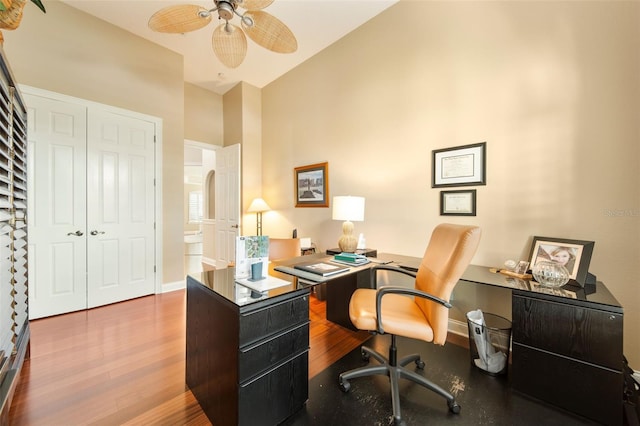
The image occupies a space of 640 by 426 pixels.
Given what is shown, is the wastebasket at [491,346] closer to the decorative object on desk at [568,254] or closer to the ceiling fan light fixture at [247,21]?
the decorative object on desk at [568,254]

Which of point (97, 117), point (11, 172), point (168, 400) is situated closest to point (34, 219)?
point (97, 117)

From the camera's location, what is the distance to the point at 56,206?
2.79 m

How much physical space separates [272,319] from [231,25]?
6.84 ft

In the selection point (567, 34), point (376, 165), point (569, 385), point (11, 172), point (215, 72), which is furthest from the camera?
point (215, 72)

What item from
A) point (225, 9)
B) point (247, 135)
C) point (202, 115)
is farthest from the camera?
point (202, 115)

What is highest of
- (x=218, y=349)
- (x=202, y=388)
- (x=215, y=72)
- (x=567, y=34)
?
(x=215, y=72)

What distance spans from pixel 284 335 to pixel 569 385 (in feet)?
5.43

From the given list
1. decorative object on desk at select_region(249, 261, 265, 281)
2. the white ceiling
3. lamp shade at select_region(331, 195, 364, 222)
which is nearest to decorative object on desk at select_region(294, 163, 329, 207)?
lamp shade at select_region(331, 195, 364, 222)

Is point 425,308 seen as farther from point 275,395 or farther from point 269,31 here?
point 269,31

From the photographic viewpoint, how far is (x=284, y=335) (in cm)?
137

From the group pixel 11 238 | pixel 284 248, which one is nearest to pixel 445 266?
pixel 284 248

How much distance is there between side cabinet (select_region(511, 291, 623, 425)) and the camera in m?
1.39

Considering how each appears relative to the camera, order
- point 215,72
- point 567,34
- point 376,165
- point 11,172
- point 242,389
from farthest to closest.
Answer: point 215,72 < point 376,165 < point 567,34 < point 11,172 < point 242,389

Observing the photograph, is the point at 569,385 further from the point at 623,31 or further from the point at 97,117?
the point at 97,117
